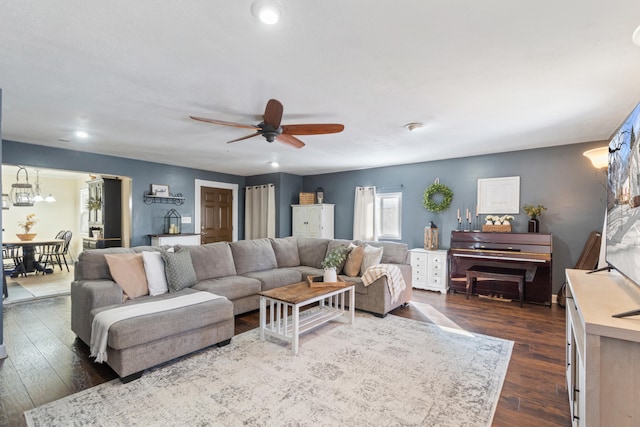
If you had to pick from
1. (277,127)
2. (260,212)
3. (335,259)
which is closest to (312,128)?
(277,127)

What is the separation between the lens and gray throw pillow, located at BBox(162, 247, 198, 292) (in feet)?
10.5

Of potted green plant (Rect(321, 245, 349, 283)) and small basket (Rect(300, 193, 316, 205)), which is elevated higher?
small basket (Rect(300, 193, 316, 205))

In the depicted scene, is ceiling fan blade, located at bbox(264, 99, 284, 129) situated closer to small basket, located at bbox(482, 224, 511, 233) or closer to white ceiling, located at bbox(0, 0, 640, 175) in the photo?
white ceiling, located at bbox(0, 0, 640, 175)

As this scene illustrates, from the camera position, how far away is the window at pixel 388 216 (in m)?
6.10

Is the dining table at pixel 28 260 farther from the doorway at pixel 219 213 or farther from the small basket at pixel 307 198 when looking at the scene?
the small basket at pixel 307 198

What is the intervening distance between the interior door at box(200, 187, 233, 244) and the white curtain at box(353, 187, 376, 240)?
3.06m

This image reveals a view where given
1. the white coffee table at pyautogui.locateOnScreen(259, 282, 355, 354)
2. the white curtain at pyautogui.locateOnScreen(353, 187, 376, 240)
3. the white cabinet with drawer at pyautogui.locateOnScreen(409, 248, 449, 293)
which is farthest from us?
the white curtain at pyautogui.locateOnScreen(353, 187, 376, 240)

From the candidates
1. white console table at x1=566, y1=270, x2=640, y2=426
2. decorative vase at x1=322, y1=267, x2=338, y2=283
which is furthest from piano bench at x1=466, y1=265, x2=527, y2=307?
white console table at x1=566, y1=270, x2=640, y2=426

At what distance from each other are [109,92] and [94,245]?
5.12 metres

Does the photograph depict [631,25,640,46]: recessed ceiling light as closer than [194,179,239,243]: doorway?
Yes

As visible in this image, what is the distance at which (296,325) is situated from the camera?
8.99ft

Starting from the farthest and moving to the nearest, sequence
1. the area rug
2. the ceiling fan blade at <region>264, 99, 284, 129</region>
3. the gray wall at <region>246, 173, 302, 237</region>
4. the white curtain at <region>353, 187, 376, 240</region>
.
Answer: the gray wall at <region>246, 173, 302, 237</region> → the white curtain at <region>353, 187, 376, 240</region> → the ceiling fan blade at <region>264, 99, 284, 129</region> → the area rug

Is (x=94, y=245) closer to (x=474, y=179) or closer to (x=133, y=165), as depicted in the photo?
(x=133, y=165)

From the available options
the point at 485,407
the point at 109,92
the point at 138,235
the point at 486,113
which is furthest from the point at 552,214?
the point at 138,235
